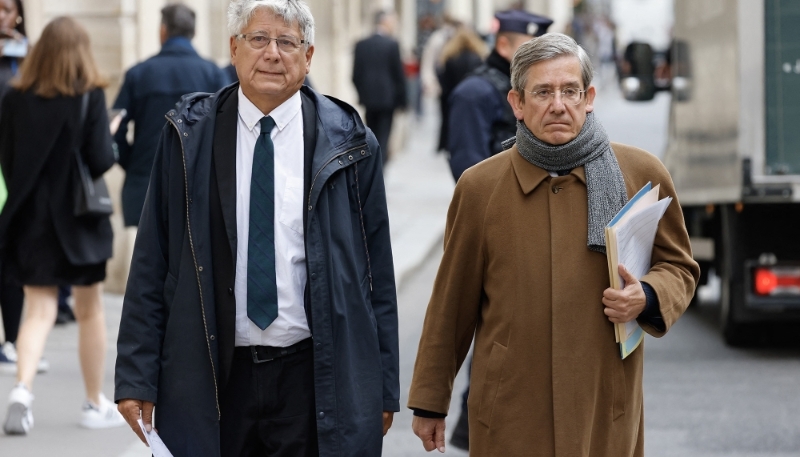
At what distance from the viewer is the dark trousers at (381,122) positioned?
687 inches

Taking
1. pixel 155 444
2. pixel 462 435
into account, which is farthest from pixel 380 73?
pixel 155 444

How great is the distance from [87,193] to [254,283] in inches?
126

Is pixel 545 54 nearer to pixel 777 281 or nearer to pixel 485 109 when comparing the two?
pixel 485 109

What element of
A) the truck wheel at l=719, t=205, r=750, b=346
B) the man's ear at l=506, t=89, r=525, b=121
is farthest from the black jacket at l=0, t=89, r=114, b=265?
the truck wheel at l=719, t=205, r=750, b=346

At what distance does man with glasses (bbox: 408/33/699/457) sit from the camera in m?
3.74

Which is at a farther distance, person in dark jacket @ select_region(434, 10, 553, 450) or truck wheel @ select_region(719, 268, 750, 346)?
Result: truck wheel @ select_region(719, 268, 750, 346)

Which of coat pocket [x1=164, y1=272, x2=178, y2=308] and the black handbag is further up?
coat pocket [x1=164, y1=272, x2=178, y2=308]

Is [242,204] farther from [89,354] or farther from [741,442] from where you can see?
[741,442]

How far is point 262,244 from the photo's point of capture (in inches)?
150

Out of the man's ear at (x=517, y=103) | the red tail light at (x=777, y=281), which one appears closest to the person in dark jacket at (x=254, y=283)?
the man's ear at (x=517, y=103)

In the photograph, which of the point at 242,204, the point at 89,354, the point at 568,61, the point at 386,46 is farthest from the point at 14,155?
the point at 386,46

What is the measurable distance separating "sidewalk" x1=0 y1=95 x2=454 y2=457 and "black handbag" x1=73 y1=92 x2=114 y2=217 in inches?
40.6

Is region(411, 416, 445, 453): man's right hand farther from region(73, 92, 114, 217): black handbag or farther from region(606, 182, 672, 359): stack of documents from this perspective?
region(73, 92, 114, 217): black handbag

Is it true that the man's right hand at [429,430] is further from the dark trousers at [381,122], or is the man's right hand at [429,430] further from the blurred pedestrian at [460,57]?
the dark trousers at [381,122]
